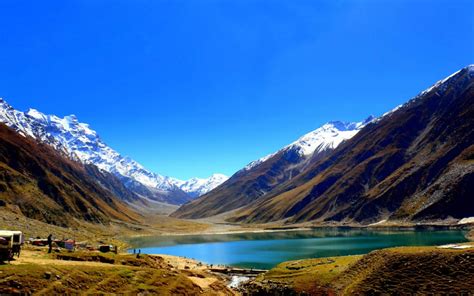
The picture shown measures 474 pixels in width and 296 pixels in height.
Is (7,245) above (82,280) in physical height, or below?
above

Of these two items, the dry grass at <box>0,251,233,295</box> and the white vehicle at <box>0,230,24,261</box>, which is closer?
the dry grass at <box>0,251,233,295</box>

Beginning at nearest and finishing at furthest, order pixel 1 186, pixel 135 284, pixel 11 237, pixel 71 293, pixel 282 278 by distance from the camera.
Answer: pixel 71 293 < pixel 11 237 < pixel 135 284 < pixel 282 278 < pixel 1 186

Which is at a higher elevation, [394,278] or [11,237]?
[11,237]

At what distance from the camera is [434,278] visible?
52562 mm

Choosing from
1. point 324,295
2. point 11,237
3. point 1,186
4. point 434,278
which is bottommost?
point 324,295

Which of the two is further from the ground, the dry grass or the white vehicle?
the white vehicle

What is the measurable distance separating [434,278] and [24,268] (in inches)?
1967

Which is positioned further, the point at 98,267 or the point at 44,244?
the point at 44,244

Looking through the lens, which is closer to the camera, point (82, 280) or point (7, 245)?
point (7, 245)

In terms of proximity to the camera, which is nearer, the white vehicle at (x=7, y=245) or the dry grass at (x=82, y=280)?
the dry grass at (x=82, y=280)

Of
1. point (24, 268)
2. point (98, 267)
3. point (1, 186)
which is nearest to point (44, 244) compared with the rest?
point (98, 267)

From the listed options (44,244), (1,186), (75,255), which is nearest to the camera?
(75,255)

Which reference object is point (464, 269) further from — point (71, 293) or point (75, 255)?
point (75, 255)

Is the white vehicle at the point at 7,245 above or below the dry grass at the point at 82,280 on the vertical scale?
above
